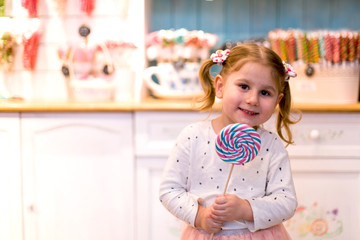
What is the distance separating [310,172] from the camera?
6.04ft

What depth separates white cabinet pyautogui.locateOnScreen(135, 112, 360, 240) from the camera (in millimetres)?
1814

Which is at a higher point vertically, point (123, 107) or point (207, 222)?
point (123, 107)

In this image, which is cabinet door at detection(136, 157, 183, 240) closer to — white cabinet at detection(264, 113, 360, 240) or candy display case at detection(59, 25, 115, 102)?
candy display case at detection(59, 25, 115, 102)

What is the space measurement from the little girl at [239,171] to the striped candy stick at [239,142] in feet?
0.26

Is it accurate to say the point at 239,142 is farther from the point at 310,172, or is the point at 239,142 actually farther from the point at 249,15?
the point at 249,15

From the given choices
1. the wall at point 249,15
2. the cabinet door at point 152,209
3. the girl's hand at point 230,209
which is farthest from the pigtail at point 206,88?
the wall at point 249,15

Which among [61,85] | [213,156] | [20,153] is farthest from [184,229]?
[61,85]

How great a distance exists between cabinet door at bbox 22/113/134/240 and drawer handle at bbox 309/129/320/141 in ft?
2.47

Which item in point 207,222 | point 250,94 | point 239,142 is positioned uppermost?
point 250,94

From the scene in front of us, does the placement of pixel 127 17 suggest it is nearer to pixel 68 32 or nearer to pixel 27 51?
pixel 68 32

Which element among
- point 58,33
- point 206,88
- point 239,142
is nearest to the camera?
point 239,142

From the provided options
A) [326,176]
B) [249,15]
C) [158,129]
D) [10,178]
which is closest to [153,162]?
[158,129]

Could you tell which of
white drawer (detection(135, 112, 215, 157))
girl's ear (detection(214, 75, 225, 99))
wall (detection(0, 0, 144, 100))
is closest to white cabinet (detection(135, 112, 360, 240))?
white drawer (detection(135, 112, 215, 157))

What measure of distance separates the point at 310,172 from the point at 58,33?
142 centimetres
